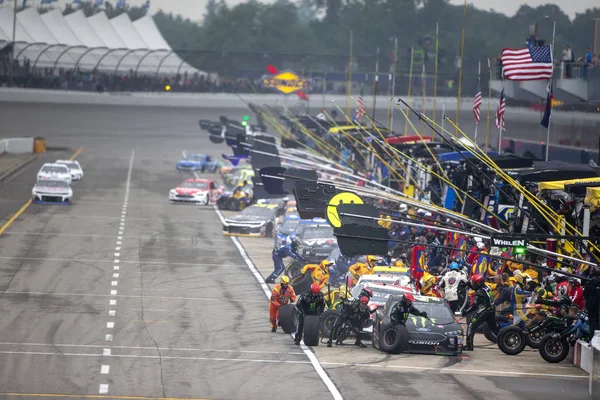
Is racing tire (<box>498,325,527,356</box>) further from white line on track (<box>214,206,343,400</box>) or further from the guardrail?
the guardrail

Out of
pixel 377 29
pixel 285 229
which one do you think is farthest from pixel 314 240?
pixel 377 29

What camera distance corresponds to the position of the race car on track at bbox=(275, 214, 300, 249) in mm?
35812

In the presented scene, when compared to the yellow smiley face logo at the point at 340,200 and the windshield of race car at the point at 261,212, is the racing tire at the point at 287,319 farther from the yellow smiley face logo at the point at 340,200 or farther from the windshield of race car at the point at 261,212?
the windshield of race car at the point at 261,212

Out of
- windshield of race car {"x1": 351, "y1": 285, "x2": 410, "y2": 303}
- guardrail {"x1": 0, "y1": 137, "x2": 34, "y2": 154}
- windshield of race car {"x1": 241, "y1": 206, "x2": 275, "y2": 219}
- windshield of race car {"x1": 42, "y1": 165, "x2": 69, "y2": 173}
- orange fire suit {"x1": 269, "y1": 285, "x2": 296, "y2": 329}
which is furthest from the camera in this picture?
guardrail {"x1": 0, "y1": 137, "x2": 34, "y2": 154}

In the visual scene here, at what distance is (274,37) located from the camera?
14575 centimetres

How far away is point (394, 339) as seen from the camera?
2150 cm

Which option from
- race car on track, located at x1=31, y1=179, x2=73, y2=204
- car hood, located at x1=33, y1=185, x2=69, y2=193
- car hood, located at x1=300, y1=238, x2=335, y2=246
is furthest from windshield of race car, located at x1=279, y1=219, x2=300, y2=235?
car hood, located at x1=33, y1=185, x2=69, y2=193

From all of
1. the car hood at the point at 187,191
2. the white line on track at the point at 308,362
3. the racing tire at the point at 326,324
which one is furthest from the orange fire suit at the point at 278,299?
the car hood at the point at 187,191

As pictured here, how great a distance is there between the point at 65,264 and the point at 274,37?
115 m

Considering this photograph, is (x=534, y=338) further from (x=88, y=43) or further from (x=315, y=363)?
(x=88, y=43)

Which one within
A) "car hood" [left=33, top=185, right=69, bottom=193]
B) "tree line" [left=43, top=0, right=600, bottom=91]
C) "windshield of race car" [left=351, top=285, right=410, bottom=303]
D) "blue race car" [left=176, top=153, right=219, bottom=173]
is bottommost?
"blue race car" [left=176, top=153, right=219, bottom=173]

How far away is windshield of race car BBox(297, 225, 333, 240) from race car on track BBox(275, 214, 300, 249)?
3.04 feet

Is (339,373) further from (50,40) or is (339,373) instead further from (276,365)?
(50,40)

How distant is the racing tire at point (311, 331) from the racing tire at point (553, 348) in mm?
4089
